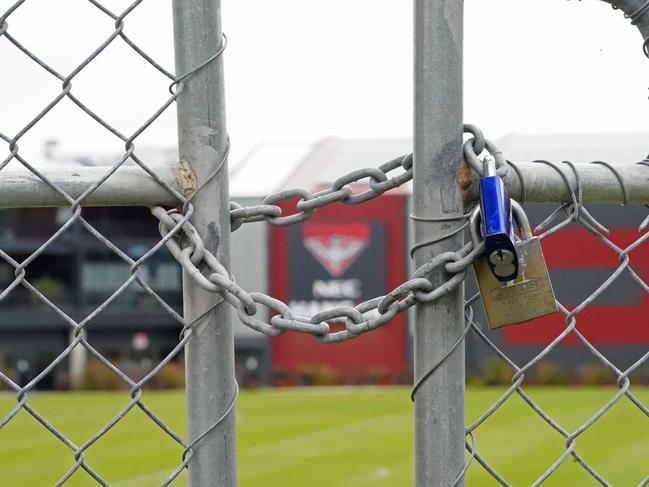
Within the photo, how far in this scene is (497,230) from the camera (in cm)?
98

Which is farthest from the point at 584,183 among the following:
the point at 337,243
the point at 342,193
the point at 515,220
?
the point at 337,243

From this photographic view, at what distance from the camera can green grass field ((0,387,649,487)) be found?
13852mm

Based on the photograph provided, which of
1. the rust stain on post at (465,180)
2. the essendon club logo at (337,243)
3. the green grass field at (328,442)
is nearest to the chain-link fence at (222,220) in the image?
the rust stain on post at (465,180)

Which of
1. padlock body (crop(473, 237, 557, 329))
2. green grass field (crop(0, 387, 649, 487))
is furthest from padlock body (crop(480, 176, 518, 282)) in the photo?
green grass field (crop(0, 387, 649, 487))

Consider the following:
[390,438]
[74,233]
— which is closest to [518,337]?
[390,438]

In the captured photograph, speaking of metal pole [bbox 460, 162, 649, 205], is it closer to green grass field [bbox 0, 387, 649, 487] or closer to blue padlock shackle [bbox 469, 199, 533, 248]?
blue padlock shackle [bbox 469, 199, 533, 248]

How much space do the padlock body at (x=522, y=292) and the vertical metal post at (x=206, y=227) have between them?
0.28m

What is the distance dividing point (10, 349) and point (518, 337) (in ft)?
44.4

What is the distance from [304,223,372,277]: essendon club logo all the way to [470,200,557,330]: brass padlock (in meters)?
23.6

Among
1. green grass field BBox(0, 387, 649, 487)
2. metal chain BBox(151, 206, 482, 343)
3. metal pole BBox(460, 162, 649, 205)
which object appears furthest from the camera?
green grass field BBox(0, 387, 649, 487)

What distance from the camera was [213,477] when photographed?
1.04m

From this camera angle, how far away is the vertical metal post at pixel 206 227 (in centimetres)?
101

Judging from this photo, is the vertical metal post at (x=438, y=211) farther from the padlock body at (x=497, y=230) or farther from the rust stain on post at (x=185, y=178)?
the rust stain on post at (x=185, y=178)

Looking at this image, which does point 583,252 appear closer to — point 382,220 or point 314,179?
point 382,220
